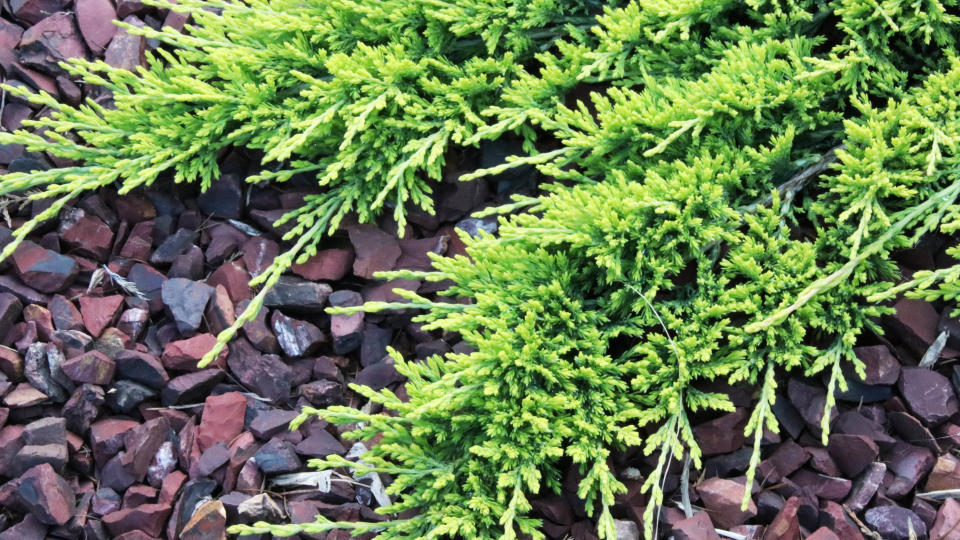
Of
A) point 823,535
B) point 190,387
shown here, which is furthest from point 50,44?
point 823,535

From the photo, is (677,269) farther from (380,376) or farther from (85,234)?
(85,234)

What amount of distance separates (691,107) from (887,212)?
85cm

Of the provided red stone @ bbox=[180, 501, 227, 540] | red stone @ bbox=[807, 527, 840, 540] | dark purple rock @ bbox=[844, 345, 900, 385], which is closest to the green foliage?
red stone @ bbox=[180, 501, 227, 540]

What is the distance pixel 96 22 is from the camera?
4.39 meters

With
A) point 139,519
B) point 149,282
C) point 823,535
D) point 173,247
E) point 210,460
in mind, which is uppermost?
point 173,247

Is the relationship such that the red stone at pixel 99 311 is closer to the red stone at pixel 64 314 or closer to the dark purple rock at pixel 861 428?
the red stone at pixel 64 314

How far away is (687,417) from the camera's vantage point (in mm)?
3117

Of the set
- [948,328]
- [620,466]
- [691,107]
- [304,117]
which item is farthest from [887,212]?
[304,117]

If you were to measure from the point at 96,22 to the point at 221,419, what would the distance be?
96.4 inches

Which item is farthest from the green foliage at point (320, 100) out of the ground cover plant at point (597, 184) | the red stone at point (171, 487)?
the red stone at point (171, 487)

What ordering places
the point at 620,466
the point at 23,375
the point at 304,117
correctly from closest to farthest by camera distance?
the point at 620,466, the point at 23,375, the point at 304,117

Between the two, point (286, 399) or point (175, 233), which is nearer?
point (286, 399)

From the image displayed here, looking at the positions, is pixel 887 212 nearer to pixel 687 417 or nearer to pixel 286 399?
pixel 687 417

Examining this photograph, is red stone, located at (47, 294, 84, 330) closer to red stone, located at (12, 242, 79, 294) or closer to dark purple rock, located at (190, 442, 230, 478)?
red stone, located at (12, 242, 79, 294)
